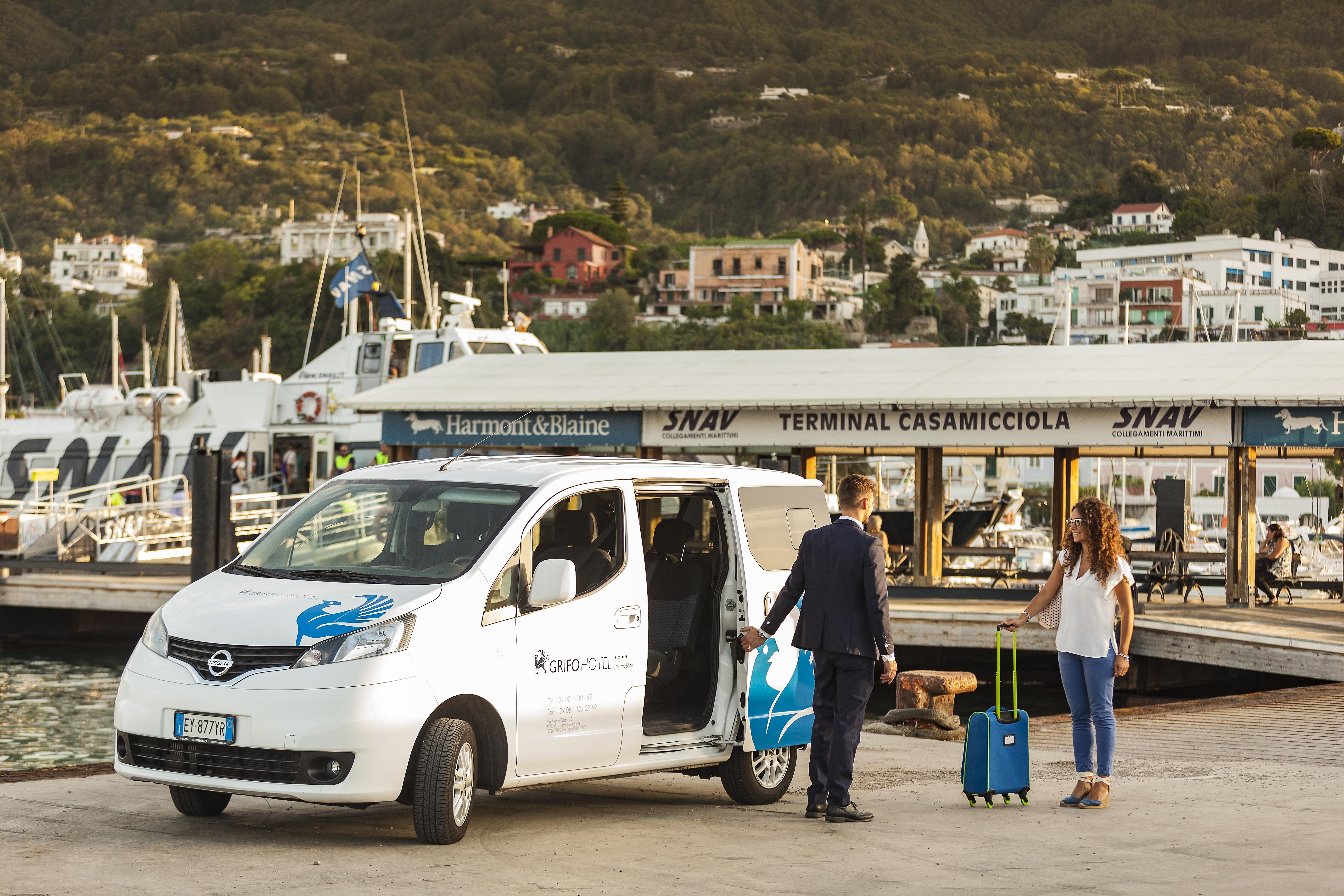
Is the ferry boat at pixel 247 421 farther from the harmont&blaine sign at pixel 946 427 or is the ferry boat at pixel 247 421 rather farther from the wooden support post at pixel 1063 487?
the wooden support post at pixel 1063 487

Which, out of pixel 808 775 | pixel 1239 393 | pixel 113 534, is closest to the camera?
pixel 808 775

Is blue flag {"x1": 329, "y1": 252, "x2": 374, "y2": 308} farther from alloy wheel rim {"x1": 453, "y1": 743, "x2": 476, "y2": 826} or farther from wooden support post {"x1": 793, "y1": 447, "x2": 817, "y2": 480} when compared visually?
alloy wheel rim {"x1": 453, "y1": 743, "x2": 476, "y2": 826}

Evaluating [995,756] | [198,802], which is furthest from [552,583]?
[995,756]

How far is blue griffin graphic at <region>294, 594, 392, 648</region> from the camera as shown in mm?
6711

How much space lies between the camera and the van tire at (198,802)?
7.47 m

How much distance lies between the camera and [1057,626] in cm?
842

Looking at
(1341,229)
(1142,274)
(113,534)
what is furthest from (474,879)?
(1341,229)

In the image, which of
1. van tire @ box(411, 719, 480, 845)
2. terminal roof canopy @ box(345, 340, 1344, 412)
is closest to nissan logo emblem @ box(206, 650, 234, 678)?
van tire @ box(411, 719, 480, 845)

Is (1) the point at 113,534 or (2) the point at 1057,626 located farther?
(1) the point at 113,534

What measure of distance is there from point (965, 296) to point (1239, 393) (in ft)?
514

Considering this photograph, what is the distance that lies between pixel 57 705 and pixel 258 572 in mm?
12621

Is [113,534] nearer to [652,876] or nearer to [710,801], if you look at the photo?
[710,801]

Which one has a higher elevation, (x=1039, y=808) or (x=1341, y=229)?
(x=1341, y=229)

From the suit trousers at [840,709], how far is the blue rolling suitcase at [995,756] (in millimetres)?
724
